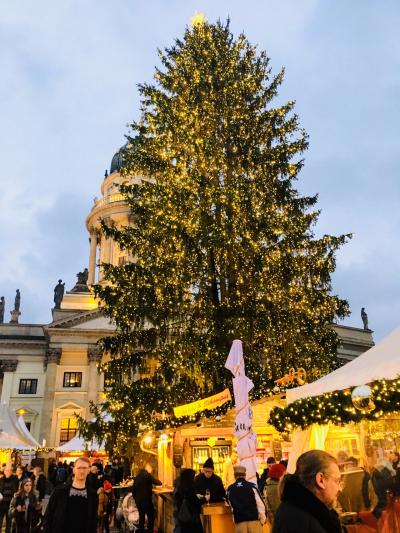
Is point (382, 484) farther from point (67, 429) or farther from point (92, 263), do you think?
point (92, 263)

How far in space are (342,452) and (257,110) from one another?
1436 centimetres

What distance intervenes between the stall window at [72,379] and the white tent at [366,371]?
137ft

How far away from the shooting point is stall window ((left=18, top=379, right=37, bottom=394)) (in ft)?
160

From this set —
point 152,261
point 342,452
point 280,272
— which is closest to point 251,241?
point 280,272

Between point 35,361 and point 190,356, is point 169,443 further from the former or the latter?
point 35,361

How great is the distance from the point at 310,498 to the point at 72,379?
49143 millimetres

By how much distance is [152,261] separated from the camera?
1733cm

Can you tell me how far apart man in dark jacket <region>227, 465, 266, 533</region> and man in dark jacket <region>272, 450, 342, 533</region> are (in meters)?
5.38

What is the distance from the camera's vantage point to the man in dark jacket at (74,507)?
5.18 m

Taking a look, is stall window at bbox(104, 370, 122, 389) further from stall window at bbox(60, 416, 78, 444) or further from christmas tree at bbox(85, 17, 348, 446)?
stall window at bbox(60, 416, 78, 444)

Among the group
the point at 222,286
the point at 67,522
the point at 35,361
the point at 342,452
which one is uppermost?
the point at 35,361

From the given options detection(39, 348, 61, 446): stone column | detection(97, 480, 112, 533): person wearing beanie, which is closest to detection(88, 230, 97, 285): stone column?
detection(39, 348, 61, 446): stone column

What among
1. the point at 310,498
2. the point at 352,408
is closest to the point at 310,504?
the point at 310,498

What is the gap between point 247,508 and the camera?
25.1ft
